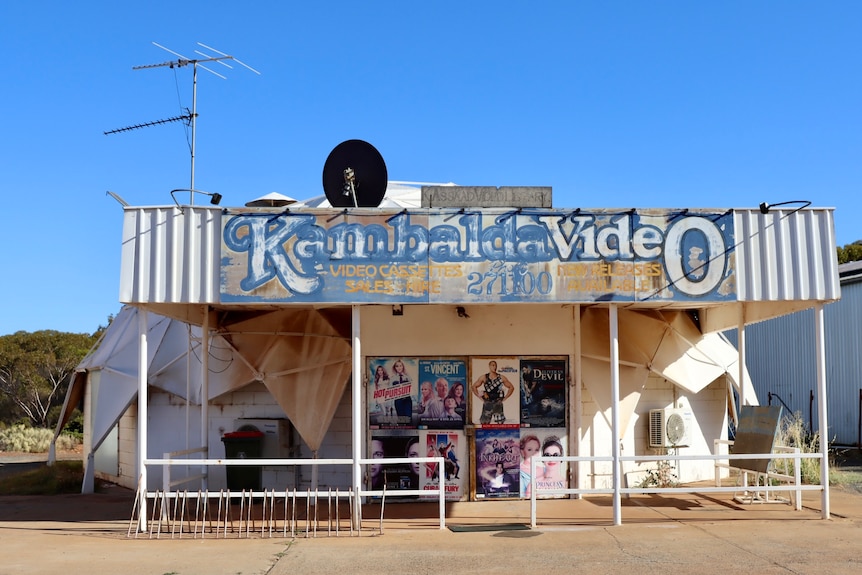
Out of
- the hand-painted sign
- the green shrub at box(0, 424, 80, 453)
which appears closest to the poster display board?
the hand-painted sign

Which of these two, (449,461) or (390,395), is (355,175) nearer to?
(390,395)

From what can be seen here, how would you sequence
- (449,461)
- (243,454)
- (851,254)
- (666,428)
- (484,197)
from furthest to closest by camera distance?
(851,254)
(666,428)
(243,454)
(449,461)
(484,197)

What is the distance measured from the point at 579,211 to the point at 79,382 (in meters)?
12.6

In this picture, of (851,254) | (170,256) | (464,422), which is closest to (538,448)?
(464,422)

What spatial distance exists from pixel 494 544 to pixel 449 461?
3322mm

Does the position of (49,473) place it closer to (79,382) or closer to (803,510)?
(79,382)

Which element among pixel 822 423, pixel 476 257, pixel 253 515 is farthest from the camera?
pixel 253 515

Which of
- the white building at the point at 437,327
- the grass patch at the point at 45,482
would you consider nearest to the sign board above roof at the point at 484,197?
the white building at the point at 437,327

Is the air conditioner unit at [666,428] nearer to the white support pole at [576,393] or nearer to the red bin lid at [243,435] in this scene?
the white support pole at [576,393]

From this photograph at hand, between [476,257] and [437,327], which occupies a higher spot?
[476,257]

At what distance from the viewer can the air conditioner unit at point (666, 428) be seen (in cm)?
1502

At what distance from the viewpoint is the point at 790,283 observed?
11.6 m

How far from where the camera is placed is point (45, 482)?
674 inches

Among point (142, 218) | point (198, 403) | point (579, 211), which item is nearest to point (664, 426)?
point (579, 211)
